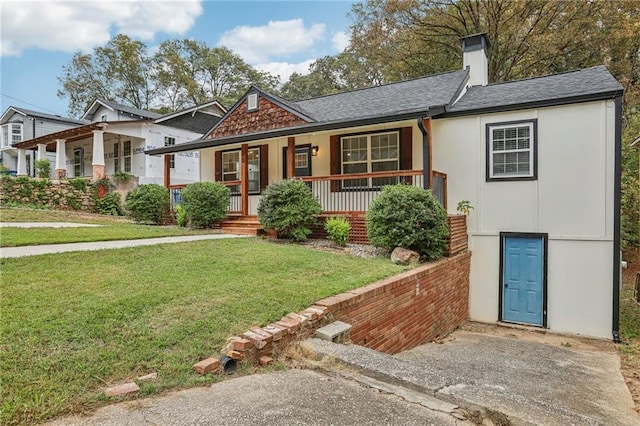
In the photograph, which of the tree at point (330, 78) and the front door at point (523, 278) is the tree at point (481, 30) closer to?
the tree at point (330, 78)

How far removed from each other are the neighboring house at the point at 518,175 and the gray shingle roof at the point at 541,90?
0.10 ft

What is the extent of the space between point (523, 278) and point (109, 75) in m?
35.5

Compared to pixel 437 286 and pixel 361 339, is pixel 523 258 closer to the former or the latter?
pixel 437 286

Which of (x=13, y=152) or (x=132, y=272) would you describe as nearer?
(x=132, y=272)

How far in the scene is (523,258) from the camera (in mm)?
8500

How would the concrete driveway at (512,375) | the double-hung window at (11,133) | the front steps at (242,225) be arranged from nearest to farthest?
the concrete driveway at (512,375)
the front steps at (242,225)
the double-hung window at (11,133)

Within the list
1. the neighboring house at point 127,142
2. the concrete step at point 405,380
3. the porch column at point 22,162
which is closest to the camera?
the concrete step at point 405,380

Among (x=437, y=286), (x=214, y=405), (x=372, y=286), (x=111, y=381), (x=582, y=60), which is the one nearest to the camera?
(x=214, y=405)

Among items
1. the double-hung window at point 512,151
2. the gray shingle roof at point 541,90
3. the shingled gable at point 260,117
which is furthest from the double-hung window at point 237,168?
the double-hung window at point 512,151

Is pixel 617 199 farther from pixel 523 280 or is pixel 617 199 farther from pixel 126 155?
pixel 126 155

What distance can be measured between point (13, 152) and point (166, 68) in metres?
13.2

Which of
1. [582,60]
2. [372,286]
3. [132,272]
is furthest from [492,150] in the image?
[582,60]

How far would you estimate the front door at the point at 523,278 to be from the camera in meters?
8.34

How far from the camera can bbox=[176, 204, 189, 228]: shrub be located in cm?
1098
